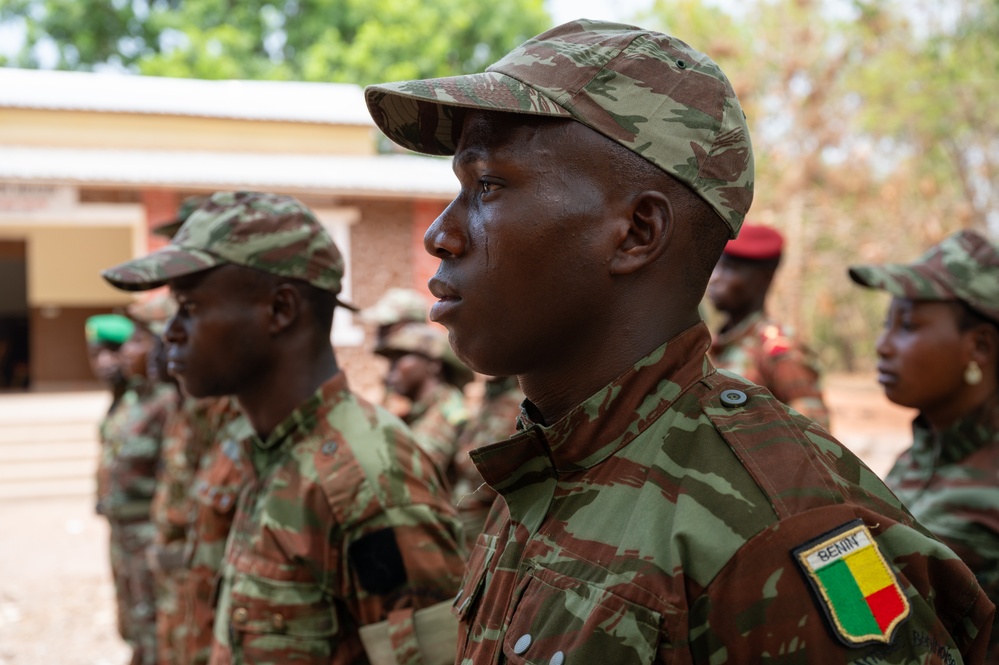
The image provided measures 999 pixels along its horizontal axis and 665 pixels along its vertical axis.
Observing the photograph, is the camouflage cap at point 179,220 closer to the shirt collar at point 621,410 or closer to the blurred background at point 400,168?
the shirt collar at point 621,410

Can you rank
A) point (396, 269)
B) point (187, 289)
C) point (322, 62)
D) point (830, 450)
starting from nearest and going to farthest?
point (830, 450)
point (187, 289)
point (396, 269)
point (322, 62)

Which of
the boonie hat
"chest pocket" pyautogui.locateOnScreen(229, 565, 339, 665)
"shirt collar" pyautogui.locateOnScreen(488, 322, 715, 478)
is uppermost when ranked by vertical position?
"shirt collar" pyautogui.locateOnScreen(488, 322, 715, 478)

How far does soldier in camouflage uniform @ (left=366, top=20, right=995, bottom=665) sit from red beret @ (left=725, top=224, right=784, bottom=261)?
11.8 feet

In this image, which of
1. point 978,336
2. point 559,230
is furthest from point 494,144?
point 978,336

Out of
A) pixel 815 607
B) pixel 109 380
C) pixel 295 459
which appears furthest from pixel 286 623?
pixel 109 380

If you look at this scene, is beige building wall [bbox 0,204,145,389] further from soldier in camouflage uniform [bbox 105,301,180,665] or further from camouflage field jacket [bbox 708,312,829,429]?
camouflage field jacket [bbox 708,312,829,429]

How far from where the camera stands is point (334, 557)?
8.25 feet

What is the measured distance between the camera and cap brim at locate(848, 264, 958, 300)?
2895 mm

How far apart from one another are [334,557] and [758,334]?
10.0 ft

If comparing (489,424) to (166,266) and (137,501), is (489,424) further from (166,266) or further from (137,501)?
(166,266)

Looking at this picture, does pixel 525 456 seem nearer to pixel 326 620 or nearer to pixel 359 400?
pixel 326 620

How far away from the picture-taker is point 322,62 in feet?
71.7

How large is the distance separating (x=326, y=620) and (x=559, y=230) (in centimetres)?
153

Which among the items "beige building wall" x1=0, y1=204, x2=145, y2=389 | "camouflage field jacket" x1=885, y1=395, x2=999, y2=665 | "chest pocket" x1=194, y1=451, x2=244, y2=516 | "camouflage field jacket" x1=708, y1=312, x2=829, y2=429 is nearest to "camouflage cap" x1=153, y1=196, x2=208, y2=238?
"chest pocket" x1=194, y1=451, x2=244, y2=516
